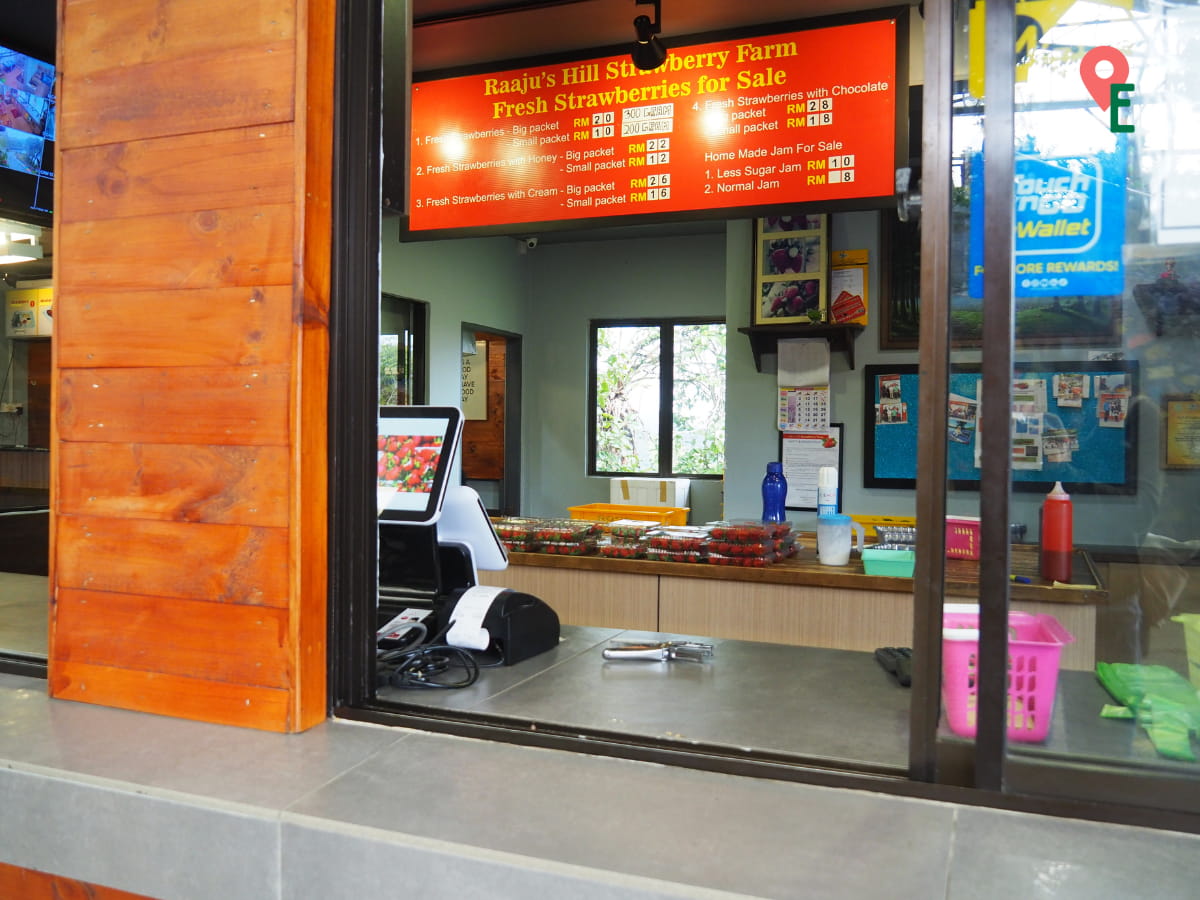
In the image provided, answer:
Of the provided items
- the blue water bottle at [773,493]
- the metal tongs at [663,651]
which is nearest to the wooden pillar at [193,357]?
the metal tongs at [663,651]

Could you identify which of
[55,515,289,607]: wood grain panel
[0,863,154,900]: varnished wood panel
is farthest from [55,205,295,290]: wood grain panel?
[0,863,154,900]: varnished wood panel

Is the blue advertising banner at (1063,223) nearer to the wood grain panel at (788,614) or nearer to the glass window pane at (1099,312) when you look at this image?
the glass window pane at (1099,312)

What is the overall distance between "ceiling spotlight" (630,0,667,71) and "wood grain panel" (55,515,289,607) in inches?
78.0

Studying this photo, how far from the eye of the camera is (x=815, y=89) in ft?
9.33

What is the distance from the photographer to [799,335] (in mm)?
4551

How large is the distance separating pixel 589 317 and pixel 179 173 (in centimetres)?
608

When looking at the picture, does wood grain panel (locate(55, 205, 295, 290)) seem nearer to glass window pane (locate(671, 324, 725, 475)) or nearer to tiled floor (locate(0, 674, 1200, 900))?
tiled floor (locate(0, 674, 1200, 900))

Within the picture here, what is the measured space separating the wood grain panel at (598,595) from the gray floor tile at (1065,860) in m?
2.02

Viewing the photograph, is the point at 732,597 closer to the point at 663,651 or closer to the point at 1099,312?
the point at 663,651

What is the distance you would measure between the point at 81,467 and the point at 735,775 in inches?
47.0

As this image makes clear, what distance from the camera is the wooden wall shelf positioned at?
4371 millimetres

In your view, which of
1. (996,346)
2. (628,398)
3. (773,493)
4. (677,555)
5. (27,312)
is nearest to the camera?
(996,346)

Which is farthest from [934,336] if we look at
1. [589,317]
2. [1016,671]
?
[589,317]

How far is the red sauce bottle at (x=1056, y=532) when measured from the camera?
1152 millimetres
